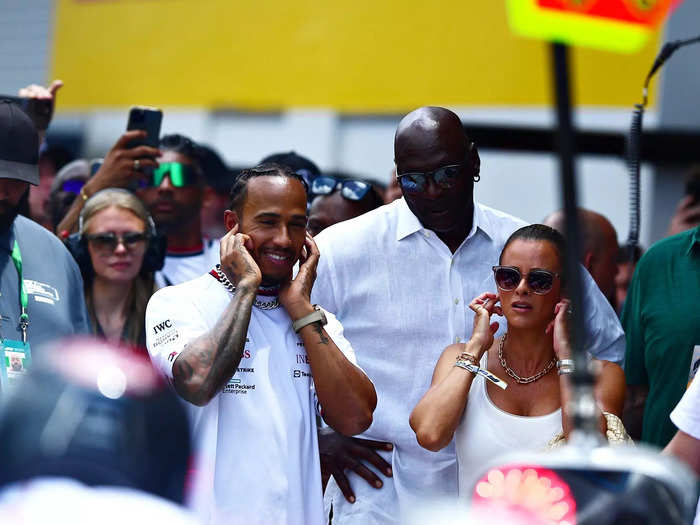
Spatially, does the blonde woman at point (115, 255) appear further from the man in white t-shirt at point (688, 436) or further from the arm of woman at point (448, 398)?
the man in white t-shirt at point (688, 436)

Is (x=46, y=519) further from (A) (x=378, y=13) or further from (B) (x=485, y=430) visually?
(A) (x=378, y=13)

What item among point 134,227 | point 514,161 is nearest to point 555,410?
point 134,227

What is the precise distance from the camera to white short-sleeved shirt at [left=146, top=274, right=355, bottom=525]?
3.62 metres

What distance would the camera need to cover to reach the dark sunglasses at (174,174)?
20.4ft

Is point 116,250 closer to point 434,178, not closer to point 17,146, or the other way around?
point 17,146

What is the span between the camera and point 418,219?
468cm

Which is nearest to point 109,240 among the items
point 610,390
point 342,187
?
point 342,187

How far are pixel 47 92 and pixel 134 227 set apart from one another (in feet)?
2.38

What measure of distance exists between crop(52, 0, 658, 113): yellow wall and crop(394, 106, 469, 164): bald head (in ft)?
21.9

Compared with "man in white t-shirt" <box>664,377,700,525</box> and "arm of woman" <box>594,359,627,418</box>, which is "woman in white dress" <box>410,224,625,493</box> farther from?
"man in white t-shirt" <box>664,377,700,525</box>

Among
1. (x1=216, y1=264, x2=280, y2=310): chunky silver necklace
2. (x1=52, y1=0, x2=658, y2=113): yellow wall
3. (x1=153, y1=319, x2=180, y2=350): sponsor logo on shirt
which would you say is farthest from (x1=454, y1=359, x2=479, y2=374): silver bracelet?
(x1=52, y1=0, x2=658, y2=113): yellow wall

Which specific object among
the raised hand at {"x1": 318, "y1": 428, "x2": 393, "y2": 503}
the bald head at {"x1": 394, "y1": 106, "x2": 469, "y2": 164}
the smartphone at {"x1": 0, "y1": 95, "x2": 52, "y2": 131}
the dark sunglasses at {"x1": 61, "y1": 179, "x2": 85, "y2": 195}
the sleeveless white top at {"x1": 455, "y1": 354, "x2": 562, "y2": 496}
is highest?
the smartphone at {"x1": 0, "y1": 95, "x2": 52, "y2": 131}

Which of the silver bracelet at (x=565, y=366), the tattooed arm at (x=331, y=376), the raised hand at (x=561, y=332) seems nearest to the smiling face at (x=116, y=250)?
the tattooed arm at (x=331, y=376)

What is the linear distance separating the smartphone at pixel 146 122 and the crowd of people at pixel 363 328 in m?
0.35
